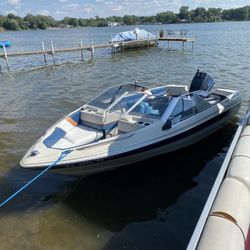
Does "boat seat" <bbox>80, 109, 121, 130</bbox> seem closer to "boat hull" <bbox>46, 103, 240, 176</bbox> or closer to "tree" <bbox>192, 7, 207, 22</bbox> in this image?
"boat hull" <bbox>46, 103, 240, 176</bbox>

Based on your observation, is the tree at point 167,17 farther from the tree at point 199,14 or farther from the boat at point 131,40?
the boat at point 131,40

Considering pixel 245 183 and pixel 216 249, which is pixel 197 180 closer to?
pixel 245 183

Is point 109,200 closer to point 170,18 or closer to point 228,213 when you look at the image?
point 228,213

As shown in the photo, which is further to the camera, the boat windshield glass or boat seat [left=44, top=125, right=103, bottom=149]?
the boat windshield glass

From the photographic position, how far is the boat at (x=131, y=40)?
33.1m

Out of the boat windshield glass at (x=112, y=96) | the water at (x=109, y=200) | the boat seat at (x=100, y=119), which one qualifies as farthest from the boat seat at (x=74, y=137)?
the water at (x=109, y=200)

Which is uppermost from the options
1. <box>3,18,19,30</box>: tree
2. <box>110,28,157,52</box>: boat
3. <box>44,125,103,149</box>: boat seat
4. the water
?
<box>44,125,103,149</box>: boat seat

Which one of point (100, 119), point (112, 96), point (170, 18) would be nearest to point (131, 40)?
point (112, 96)

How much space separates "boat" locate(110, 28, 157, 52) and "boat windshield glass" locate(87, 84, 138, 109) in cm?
2519

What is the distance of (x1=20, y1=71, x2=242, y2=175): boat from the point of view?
592cm

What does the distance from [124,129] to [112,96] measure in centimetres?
134

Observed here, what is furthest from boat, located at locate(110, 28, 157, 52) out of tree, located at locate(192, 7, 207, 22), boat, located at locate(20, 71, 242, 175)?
tree, located at locate(192, 7, 207, 22)

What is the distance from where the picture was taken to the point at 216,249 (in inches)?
112

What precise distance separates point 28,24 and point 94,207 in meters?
160
